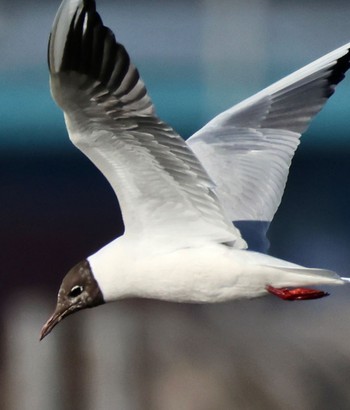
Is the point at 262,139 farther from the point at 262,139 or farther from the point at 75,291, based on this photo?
the point at 75,291

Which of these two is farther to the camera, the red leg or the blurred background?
the blurred background

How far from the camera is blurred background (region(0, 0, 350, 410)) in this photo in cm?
485

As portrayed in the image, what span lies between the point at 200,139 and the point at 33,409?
2.05 m

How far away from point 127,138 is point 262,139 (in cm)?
74

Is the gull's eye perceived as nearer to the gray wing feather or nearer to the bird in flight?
the bird in flight

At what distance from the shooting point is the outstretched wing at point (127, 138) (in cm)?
245

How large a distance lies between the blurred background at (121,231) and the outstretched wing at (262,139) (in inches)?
64.2

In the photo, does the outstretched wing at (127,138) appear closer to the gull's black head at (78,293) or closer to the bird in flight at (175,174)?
the bird in flight at (175,174)

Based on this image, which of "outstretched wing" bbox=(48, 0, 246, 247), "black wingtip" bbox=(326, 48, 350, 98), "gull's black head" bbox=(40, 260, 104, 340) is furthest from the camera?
"black wingtip" bbox=(326, 48, 350, 98)

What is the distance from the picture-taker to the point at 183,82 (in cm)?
598

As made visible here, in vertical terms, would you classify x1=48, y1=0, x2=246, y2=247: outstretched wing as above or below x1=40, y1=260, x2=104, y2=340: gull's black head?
above

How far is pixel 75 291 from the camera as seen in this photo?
9.61 ft

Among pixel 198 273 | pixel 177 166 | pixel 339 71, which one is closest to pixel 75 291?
pixel 198 273

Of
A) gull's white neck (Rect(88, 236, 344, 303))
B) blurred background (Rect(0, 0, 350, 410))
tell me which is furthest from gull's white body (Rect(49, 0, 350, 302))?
blurred background (Rect(0, 0, 350, 410))
